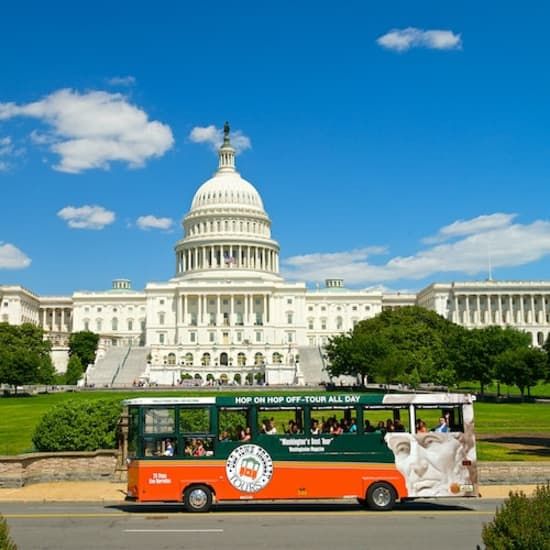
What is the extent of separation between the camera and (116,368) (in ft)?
407

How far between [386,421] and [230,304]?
443 ft

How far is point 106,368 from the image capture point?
123688 millimetres

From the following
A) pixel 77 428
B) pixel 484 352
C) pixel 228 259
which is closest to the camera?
pixel 77 428

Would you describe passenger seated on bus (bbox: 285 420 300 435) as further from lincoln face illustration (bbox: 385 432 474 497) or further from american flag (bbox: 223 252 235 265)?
american flag (bbox: 223 252 235 265)

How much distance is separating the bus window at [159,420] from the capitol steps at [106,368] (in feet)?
300

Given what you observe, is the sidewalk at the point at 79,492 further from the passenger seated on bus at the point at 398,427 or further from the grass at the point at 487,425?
the passenger seated on bus at the point at 398,427

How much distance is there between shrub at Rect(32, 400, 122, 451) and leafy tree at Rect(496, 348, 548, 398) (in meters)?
57.0

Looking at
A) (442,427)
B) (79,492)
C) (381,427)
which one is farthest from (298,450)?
(79,492)

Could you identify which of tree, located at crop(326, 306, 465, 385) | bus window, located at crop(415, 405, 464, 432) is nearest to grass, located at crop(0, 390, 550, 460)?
bus window, located at crop(415, 405, 464, 432)

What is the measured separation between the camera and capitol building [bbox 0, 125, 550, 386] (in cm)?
15200

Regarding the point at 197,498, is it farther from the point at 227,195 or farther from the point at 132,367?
the point at 227,195

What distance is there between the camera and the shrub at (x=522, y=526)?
10.1 m

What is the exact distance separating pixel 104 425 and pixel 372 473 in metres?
11.1

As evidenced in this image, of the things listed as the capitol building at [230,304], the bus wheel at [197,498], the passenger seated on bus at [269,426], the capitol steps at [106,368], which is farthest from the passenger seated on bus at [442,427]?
the capitol building at [230,304]
